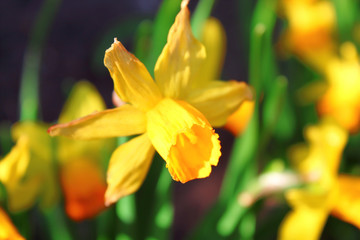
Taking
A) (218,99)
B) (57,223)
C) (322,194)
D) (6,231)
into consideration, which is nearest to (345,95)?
(322,194)

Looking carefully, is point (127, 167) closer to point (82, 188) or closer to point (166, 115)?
point (166, 115)

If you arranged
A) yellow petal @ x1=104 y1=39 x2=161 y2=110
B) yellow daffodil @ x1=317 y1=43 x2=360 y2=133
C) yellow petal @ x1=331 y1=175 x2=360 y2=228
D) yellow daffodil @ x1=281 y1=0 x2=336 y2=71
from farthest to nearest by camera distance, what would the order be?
yellow daffodil @ x1=281 y1=0 x2=336 y2=71 < yellow daffodil @ x1=317 y1=43 x2=360 y2=133 < yellow petal @ x1=331 y1=175 x2=360 y2=228 < yellow petal @ x1=104 y1=39 x2=161 y2=110

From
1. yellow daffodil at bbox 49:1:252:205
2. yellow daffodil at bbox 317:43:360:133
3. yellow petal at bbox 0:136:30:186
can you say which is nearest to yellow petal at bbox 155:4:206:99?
yellow daffodil at bbox 49:1:252:205

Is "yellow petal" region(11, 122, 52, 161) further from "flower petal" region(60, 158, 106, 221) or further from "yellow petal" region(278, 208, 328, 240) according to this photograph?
"yellow petal" region(278, 208, 328, 240)

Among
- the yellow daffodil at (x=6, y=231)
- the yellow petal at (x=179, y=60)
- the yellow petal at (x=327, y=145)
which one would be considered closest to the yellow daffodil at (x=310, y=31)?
the yellow petal at (x=327, y=145)

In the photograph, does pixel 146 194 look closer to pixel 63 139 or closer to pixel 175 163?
pixel 63 139
